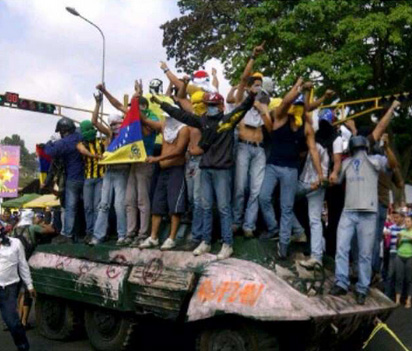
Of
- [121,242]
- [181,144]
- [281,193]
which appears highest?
[181,144]

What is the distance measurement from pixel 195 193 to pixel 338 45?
596 inches

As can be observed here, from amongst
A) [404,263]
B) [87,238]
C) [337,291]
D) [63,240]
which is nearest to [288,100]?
[337,291]

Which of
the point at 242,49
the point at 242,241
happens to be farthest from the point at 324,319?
the point at 242,49

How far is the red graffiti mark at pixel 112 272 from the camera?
306 inches

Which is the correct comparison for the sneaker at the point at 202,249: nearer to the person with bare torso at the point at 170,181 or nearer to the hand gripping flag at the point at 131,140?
the person with bare torso at the point at 170,181

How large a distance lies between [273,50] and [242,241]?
50.9 ft

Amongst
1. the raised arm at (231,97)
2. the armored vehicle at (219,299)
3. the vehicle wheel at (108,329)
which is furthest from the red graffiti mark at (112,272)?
→ the raised arm at (231,97)

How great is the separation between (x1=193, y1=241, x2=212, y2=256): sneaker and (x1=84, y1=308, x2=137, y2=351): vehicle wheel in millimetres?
1411

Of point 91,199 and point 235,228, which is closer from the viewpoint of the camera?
point 235,228

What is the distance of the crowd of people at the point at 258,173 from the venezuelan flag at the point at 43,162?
213 cm

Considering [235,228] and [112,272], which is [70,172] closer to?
[112,272]

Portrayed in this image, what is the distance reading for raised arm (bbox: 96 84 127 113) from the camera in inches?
345

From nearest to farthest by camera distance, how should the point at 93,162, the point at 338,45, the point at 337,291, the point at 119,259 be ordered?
the point at 337,291
the point at 119,259
the point at 93,162
the point at 338,45

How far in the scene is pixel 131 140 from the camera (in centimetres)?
826
